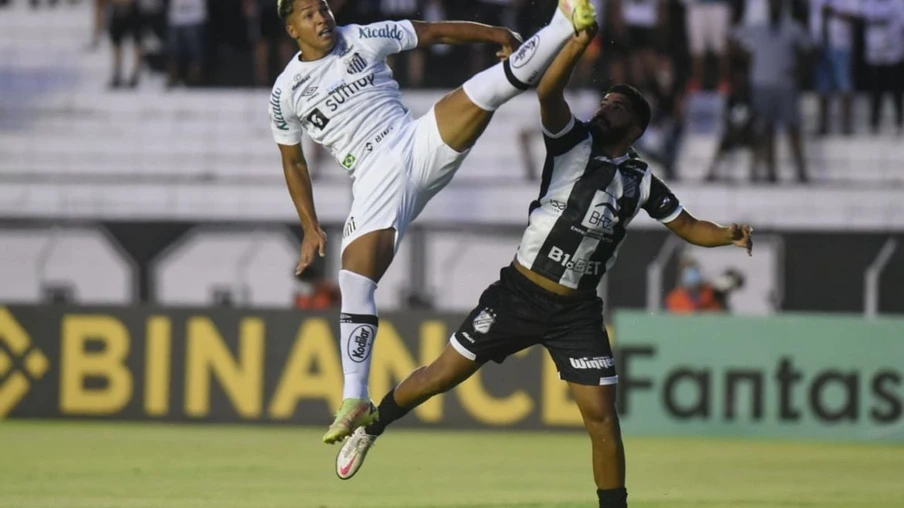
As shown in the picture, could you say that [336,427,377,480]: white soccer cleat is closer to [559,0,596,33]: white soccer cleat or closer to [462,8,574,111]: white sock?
[462,8,574,111]: white sock

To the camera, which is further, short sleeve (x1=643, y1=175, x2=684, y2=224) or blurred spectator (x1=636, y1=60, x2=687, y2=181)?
blurred spectator (x1=636, y1=60, x2=687, y2=181)

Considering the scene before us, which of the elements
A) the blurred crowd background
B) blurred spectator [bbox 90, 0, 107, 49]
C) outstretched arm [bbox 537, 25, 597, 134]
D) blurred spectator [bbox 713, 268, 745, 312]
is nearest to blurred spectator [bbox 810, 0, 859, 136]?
the blurred crowd background

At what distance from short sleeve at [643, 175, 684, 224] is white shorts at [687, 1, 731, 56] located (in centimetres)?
1218

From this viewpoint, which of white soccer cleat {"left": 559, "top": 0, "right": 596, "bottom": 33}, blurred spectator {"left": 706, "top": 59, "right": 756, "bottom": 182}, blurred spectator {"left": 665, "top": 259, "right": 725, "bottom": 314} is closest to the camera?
white soccer cleat {"left": 559, "top": 0, "right": 596, "bottom": 33}

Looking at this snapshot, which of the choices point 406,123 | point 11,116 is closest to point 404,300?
point 11,116

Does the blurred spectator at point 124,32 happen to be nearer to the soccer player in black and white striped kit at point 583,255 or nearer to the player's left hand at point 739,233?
the soccer player in black and white striped kit at point 583,255

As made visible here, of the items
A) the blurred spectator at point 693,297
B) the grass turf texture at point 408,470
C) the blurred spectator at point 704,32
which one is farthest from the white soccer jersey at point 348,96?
the blurred spectator at point 704,32

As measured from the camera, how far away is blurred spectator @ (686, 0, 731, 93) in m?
20.6

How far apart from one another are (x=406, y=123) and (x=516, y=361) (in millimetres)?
7252

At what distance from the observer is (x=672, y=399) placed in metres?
15.4

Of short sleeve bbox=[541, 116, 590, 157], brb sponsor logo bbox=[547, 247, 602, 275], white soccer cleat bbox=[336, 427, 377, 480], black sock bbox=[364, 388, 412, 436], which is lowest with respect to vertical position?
white soccer cleat bbox=[336, 427, 377, 480]

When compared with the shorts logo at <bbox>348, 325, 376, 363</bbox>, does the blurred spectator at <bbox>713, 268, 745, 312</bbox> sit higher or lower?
lower

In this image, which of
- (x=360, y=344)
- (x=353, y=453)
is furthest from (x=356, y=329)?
(x=353, y=453)

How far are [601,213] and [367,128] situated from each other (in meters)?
1.34
